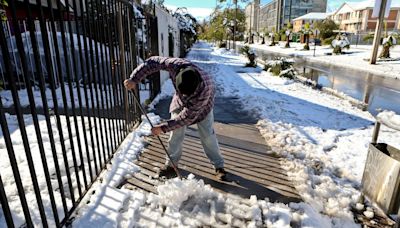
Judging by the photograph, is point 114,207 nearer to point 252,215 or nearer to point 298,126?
point 252,215

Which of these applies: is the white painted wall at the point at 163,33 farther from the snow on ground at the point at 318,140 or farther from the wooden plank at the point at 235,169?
the wooden plank at the point at 235,169

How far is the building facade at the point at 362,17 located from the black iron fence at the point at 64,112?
60016 mm

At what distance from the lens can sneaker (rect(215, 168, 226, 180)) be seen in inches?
140

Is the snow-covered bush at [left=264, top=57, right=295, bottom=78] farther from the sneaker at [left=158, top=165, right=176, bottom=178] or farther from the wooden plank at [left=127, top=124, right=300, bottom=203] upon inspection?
the sneaker at [left=158, top=165, right=176, bottom=178]

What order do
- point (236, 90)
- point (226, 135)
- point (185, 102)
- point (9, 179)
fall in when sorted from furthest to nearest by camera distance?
point (236, 90) < point (226, 135) < point (9, 179) < point (185, 102)

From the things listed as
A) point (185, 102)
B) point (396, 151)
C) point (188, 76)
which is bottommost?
point (396, 151)

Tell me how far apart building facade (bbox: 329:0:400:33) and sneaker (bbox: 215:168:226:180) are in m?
60.0

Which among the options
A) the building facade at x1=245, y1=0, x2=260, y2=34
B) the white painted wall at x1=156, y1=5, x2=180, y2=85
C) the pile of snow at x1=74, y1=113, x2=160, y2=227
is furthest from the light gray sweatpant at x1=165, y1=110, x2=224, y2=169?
the building facade at x1=245, y1=0, x2=260, y2=34

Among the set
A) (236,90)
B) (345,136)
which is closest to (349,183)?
(345,136)

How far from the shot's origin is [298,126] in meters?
5.68

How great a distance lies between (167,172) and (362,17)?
69.2 meters

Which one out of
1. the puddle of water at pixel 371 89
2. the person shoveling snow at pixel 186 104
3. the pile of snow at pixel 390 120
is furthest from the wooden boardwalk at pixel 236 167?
the puddle of water at pixel 371 89

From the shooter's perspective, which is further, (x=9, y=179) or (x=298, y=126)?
(x=298, y=126)

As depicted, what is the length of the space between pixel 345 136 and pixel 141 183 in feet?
12.7
